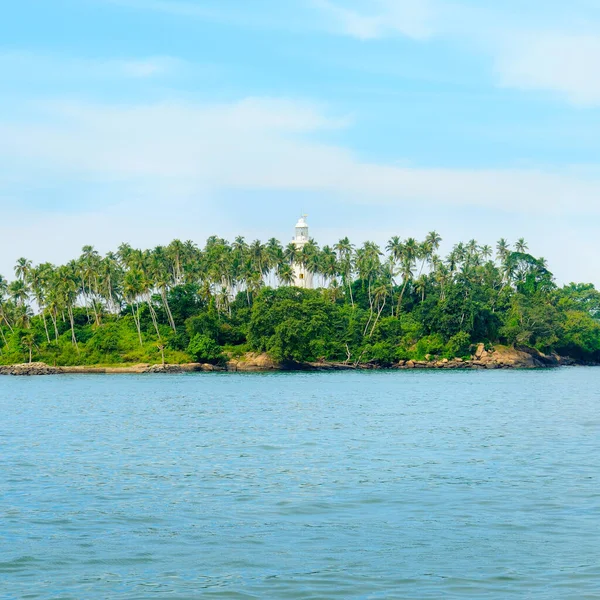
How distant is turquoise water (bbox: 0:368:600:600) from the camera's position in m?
16.2

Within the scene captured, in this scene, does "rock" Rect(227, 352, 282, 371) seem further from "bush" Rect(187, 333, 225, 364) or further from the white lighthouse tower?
the white lighthouse tower

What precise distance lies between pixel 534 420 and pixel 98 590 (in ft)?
117

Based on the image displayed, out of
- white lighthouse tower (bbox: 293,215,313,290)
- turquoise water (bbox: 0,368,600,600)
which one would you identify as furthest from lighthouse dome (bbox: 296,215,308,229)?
turquoise water (bbox: 0,368,600,600)

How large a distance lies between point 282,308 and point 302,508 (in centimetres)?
10791

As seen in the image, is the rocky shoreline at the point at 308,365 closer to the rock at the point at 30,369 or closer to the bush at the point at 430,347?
the rock at the point at 30,369

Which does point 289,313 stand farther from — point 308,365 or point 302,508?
point 302,508

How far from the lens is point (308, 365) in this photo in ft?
437

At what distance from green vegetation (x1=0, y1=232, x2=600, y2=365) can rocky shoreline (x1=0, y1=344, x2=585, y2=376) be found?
169cm

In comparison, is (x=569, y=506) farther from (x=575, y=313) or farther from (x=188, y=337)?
(x=575, y=313)

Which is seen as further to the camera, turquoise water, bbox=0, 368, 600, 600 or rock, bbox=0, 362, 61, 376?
rock, bbox=0, 362, 61, 376

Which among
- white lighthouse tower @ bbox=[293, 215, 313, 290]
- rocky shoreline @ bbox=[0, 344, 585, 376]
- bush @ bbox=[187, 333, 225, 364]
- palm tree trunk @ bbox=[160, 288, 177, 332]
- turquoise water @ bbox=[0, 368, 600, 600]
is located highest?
white lighthouse tower @ bbox=[293, 215, 313, 290]

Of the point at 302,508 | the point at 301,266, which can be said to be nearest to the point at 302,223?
the point at 301,266

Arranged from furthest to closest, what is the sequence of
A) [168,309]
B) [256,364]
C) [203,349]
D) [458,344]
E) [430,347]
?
1. [430,347]
2. [458,344]
3. [168,309]
4. [256,364]
5. [203,349]

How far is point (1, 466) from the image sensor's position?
99.3 ft
